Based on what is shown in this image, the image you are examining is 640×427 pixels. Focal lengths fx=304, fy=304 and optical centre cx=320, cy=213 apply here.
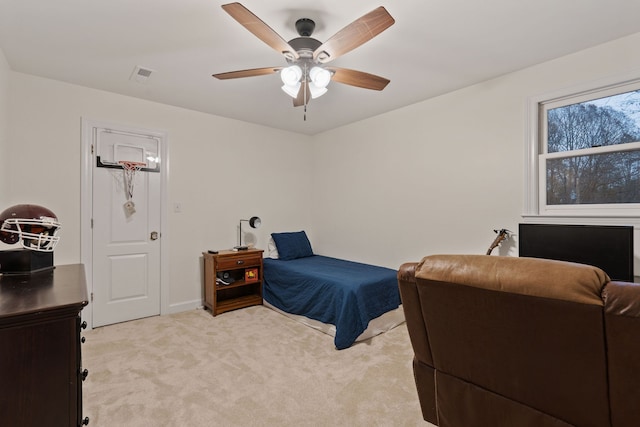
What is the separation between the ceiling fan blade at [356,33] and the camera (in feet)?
5.22

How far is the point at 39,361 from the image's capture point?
0.97 meters

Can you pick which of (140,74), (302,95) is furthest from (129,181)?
(302,95)

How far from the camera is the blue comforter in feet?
9.18

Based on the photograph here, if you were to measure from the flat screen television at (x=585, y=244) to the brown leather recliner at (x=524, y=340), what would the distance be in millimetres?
1714

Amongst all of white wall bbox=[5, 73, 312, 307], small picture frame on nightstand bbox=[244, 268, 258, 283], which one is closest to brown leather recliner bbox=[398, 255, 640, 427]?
small picture frame on nightstand bbox=[244, 268, 258, 283]

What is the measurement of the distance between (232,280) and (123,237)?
1.31 metres

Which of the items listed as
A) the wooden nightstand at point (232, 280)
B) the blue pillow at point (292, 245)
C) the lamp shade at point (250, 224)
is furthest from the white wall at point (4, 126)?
the blue pillow at point (292, 245)

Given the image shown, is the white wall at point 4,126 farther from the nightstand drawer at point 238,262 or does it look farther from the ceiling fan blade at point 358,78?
the ceiling fan blade at point 358,78

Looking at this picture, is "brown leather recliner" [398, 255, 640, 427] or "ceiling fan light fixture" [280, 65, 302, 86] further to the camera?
"ceiling fan light fixture" [280, 65, 302, 86]

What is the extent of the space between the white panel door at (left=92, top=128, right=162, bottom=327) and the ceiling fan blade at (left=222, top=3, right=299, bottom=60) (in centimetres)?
235

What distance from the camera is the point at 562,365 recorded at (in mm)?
924

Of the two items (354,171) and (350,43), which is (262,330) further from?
(350,43)

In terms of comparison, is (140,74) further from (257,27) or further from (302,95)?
(257,27)

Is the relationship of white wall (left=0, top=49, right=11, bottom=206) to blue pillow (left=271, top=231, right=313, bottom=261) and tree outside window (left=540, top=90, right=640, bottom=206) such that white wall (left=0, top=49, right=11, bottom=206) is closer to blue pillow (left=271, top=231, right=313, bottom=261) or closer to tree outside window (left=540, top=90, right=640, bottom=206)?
blue pillow (left=271, top=231, right=313, bottom=261)
